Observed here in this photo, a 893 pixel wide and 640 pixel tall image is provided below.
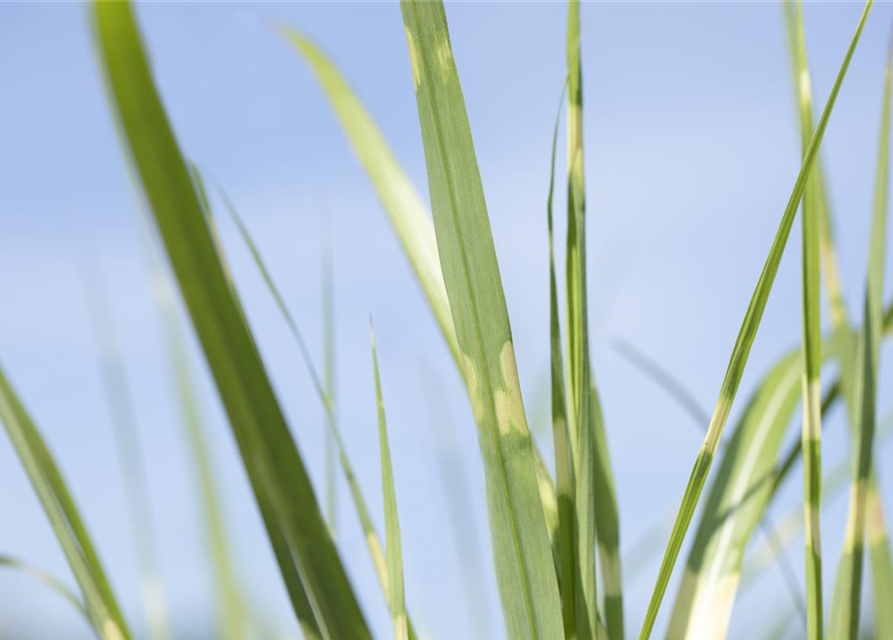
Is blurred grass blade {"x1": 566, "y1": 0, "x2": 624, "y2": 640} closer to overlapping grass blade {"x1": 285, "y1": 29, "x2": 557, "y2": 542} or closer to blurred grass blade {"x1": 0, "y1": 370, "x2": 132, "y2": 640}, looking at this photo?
overlapping grass blade {"x1": 285, "y1": 29, "x2": 557, "y2": 542}

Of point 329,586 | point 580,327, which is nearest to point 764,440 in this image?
point 580,327

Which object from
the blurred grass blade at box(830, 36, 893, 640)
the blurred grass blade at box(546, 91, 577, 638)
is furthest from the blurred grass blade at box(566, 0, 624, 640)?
the blurred grass blade at box(830, 36, 893, 640)

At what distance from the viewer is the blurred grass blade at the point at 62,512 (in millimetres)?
296

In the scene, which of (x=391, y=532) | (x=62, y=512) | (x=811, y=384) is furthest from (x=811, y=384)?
(x=62, y=512)

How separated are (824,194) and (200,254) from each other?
0.45 metres

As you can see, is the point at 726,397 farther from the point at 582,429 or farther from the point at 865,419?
the point at 865,419

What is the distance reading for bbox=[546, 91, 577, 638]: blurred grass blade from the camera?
300 mm

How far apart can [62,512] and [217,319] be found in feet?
0.57

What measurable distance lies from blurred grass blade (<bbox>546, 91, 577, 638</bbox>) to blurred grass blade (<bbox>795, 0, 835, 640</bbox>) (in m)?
0.10

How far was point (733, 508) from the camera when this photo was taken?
1.40 feet

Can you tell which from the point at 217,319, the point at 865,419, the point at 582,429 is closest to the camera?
the point at 217,319

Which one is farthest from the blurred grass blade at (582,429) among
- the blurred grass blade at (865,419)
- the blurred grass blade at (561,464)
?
the blurred grass blade at (865,419)

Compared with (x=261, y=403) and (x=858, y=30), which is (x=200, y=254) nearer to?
(x=261, y=403)

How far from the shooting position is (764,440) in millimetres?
454
